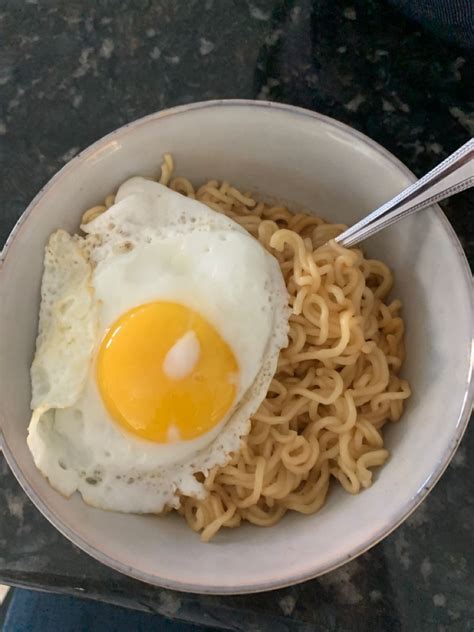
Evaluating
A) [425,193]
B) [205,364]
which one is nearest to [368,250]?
[425,193]

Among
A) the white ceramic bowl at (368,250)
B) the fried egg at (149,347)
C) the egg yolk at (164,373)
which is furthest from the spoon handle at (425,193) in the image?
the egg yolk at (164,373)

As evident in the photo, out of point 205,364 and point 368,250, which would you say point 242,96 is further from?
point 205,364

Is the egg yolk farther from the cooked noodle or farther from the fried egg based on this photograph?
the cooked noodle

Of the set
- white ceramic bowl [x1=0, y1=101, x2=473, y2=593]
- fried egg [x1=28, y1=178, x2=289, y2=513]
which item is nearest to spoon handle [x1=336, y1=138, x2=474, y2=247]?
white ceramic bowl [x1=0, y1=101, x2=473, y2=593]

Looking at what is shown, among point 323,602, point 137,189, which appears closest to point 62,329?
point 137,189

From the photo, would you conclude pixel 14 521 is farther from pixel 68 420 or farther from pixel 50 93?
pixel 50 93

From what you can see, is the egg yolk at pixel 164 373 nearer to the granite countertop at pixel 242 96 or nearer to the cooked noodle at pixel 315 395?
the cooked noodle at pixel 315 395
